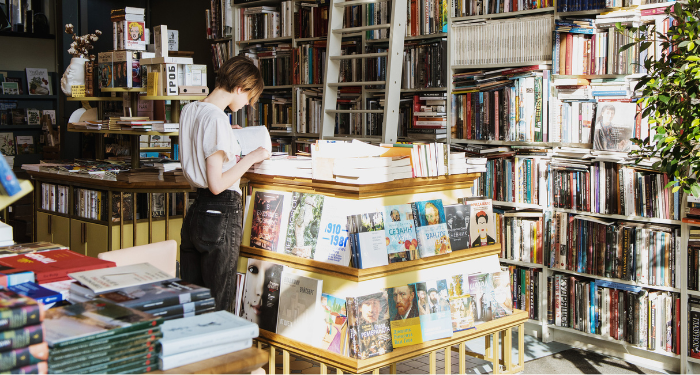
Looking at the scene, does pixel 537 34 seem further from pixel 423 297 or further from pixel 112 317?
pixel 112 317

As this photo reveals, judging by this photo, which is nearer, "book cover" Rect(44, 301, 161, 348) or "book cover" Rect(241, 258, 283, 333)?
"book cover" Rect(44, 301, 161, 348)

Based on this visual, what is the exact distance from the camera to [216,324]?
145 centimetres

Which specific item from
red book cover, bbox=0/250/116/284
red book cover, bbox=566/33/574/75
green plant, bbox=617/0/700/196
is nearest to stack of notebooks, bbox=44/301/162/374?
red book cover, bbox=0/250/116/284

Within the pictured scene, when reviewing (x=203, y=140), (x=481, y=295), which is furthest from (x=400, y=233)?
(x=203, y=140)

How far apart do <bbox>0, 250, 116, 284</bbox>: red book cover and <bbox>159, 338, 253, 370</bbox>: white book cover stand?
1.78 ft

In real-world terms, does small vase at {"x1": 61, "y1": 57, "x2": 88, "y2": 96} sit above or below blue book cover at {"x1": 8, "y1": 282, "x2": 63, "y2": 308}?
above

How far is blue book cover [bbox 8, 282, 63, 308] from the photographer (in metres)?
1.51

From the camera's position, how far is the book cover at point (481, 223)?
2869 mm

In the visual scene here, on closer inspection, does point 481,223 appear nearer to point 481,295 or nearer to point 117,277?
point 481,295

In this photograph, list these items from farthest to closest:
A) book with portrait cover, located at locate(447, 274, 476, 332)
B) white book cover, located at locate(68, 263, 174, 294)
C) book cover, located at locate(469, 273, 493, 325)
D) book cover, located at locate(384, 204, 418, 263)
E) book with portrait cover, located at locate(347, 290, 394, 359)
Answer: book cover, located at locate(469, 273, 493, 325)
book with portrait cover, located at locate(447, 274, 476, 332)
book cover, located at locate(384, 204, 418, 263)
book with portrait cover, located at locate(347, 290, 394, 359)
white book cover, located at locate(68, 263, 174, 294)

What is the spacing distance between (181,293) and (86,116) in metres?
4.23

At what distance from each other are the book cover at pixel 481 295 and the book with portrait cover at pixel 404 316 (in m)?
0.37

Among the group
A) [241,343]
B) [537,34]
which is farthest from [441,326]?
[537,34]

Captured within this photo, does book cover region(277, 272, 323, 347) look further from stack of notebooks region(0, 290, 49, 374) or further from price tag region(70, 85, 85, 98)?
price tag region(70, 85, 85, 98)
